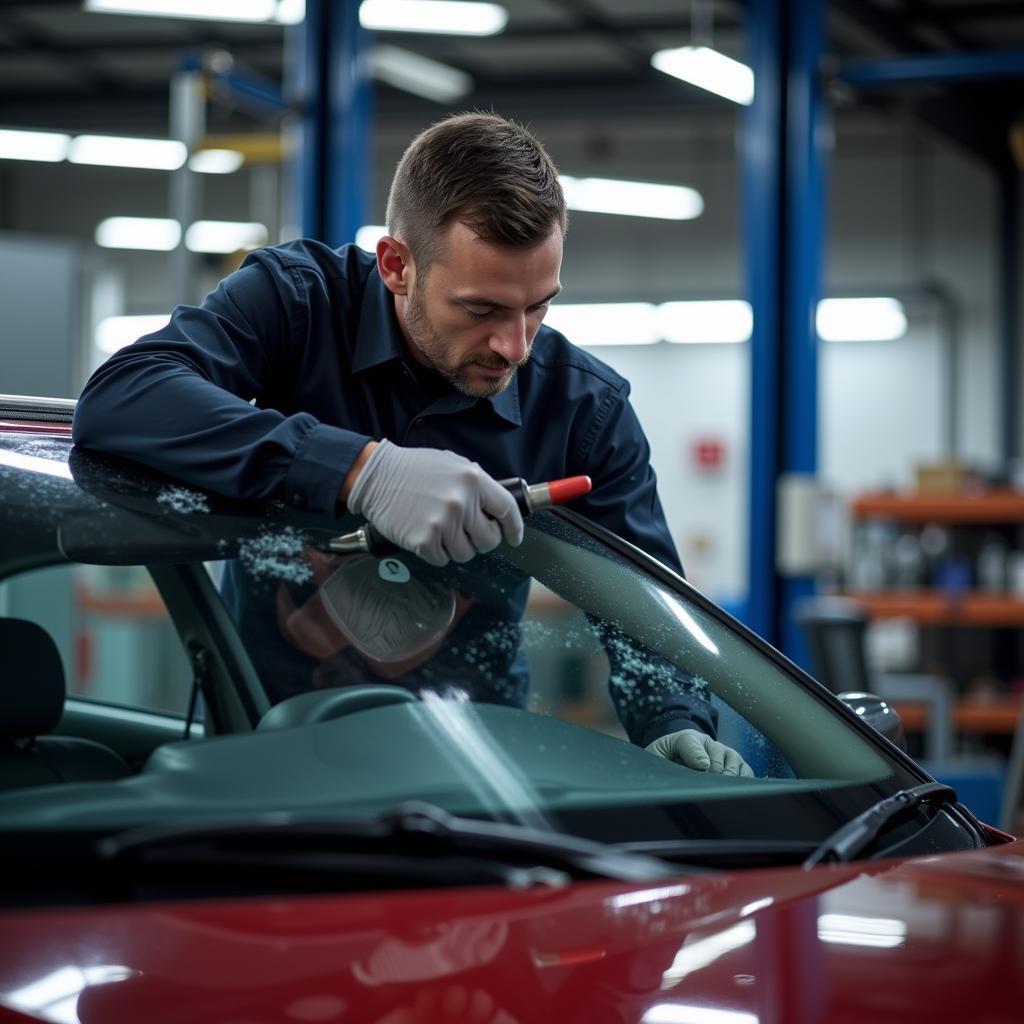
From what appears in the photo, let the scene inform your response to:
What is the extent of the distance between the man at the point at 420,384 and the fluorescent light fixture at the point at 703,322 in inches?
467

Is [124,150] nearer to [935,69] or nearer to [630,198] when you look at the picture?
[630,198]

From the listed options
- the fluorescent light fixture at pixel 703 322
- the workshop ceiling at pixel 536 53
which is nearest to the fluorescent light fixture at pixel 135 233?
the workshop ceiling at pixel 536 53

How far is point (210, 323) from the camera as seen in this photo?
1.96 meters

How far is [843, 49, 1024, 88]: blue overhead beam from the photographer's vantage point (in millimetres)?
5645

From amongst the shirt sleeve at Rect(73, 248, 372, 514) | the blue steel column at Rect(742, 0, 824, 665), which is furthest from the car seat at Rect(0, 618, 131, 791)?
the blue steel column at Rect(742, 0, 824, 665)

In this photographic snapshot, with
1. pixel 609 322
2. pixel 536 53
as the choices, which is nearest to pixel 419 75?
pixel 536 53

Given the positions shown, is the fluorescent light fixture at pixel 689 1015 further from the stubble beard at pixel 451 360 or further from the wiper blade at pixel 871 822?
the stubble beard at pixel 451 360

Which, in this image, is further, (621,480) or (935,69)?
(935,69)

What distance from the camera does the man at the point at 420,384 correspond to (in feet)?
5.24

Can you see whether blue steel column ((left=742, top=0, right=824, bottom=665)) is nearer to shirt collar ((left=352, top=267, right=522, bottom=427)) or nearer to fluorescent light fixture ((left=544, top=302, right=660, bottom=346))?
shirt collar ((left=352, top=267, right=522, bottom=427))

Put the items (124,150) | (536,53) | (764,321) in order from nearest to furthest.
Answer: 1. (764,321)
2. (536,53)
3. (124,150)

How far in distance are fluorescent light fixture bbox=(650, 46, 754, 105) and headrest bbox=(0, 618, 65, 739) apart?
17.5ft

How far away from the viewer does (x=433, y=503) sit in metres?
1.53

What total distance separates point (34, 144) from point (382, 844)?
1346 centimetres
